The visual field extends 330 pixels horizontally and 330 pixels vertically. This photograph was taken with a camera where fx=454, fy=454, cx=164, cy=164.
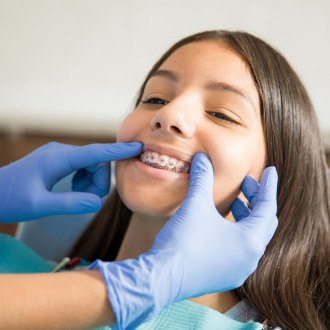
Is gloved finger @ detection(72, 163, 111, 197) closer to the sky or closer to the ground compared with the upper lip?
closer to the ground

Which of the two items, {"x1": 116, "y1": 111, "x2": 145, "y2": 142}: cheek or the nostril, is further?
{"x1": 116, "y1": 111, "x2": 145, "y2": 142}: cheek

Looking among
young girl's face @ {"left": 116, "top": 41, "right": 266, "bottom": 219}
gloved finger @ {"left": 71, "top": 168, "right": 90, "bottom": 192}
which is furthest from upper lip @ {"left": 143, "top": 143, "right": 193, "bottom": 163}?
gloved finger @ {"left": 71, "top": 168, "right": 90, "bottom": 192}

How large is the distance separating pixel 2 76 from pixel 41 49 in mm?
233

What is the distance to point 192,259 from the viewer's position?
0.75 meters

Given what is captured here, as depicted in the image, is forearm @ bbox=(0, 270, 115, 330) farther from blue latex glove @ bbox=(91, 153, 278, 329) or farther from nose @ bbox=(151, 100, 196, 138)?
nose @ bbox=(151, 100, 196, 138)

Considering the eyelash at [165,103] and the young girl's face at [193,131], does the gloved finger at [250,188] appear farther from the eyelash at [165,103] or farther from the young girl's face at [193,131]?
the eyelash at [165,103]

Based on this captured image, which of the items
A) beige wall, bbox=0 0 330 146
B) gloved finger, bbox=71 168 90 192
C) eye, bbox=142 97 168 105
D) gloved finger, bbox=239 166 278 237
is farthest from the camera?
beige wall, bbox=0 0 330 146

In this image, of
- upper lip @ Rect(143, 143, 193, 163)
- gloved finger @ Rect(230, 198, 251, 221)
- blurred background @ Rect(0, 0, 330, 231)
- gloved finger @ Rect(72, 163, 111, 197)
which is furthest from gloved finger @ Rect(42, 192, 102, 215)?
blurred background @ Rect(0, 0, 330, 231)

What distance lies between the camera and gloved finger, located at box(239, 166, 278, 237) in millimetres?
857

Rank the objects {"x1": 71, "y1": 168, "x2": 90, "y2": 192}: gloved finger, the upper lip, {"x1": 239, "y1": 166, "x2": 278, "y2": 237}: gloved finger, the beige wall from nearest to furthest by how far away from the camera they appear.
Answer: {"x1": 239, "y1": 166, "x2": 278, "y2": 237}: gloved finger < the upper lip < {"x1": 71, "y1": 168, "x2": 90, "y2": 192}: gloved finger < the beige wall

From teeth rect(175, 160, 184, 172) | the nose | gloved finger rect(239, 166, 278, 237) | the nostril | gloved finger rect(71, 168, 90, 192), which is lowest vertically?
gloved finger rect(71, 168, 90, 192)

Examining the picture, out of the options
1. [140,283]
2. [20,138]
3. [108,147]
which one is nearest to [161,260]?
[140,283]

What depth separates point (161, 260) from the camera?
726 mm

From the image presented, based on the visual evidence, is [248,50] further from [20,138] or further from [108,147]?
[20,138]
